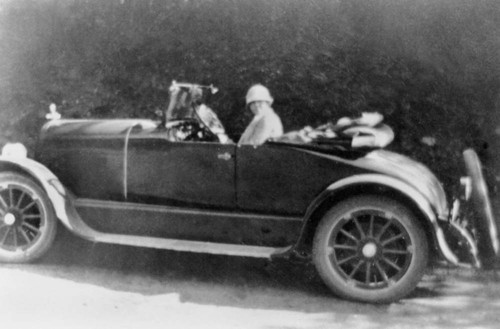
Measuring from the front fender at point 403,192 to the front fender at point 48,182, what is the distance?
1.67 meters

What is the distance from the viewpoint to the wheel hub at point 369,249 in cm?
338

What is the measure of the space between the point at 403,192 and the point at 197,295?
4.60 ft

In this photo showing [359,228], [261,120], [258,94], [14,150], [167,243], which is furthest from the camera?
[14,150]

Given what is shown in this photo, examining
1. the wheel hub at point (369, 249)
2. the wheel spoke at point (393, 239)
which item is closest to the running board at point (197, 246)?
the wheel hub at point (369, 249)

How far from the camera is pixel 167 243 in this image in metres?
3.60

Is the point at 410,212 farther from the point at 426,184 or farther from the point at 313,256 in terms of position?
the point at 313,256

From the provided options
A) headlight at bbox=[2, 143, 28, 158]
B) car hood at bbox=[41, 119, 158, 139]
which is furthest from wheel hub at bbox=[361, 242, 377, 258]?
headlight at bbox=[2, 143, 28, 158]

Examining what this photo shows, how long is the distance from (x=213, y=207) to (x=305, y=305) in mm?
844

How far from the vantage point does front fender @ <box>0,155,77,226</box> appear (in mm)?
3738

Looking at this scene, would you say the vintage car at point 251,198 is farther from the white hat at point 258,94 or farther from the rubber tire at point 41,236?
the white hat at point 258,94

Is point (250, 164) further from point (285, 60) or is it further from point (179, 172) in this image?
point (285, 60)

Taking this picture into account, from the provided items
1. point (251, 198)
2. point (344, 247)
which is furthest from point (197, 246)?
point (344, 247)

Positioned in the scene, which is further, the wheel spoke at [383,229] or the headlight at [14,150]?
the headlight at [14,150]

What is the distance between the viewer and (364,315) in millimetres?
3207
